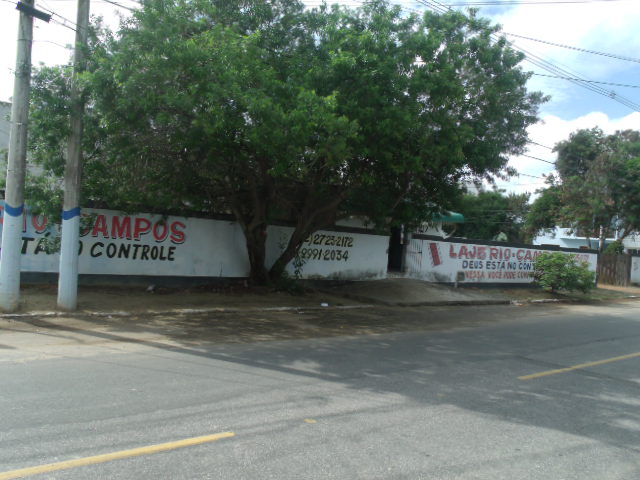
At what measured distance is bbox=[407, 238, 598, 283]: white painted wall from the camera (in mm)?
21438

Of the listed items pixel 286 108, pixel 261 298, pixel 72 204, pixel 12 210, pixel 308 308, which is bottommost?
pixel 308 308

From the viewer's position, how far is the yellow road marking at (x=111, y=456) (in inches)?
154

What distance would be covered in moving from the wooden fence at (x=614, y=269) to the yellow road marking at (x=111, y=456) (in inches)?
1224

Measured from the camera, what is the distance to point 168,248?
15125 mm

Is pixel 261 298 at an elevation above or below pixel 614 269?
below

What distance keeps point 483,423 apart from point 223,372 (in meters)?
3.43

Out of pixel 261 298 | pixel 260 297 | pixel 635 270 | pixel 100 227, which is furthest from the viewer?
pixel 635 270

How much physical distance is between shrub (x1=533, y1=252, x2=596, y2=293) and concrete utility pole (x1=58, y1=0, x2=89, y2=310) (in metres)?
18.9

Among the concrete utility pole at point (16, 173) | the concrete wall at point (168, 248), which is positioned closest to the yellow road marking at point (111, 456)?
the concrete utility pole at point (16, 173)

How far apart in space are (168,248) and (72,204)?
4349 millimetres

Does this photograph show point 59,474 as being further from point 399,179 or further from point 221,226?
point 221,226

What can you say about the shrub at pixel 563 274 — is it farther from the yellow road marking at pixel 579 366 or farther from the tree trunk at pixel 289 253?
the yellow road marking at pixel 579 366

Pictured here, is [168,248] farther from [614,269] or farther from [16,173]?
[614,269]

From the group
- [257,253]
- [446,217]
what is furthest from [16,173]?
[446,217]
